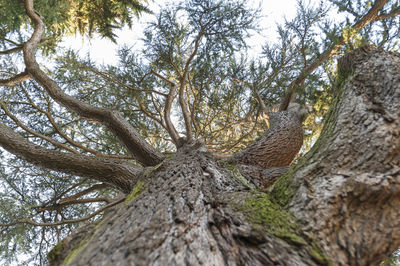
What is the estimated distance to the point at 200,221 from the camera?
904mm

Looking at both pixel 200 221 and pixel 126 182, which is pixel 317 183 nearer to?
pixel 200 221

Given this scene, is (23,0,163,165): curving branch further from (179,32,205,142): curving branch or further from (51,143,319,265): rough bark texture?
(51,143,319,265): rough bark texture

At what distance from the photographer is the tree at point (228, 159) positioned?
0.78 meters

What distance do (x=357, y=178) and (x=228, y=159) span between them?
148 centimetres

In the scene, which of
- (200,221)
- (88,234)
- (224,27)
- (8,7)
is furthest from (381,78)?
(8,7)

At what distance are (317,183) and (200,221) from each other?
0.56 metres

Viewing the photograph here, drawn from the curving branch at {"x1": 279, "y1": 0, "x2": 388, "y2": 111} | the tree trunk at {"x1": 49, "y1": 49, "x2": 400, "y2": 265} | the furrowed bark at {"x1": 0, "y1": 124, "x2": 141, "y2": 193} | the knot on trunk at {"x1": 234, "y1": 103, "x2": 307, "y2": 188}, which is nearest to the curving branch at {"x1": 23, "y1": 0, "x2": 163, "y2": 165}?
the furrowed bark at {"x1": 0, "y1": 124, "x2": 141, "y2": 193}

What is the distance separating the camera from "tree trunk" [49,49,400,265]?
2.39 feet

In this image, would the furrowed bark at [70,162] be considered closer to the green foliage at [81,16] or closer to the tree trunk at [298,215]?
the tree trunk at [298,215]

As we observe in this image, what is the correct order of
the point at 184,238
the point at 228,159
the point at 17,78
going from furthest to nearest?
1. the point at 17,78
2. the point at 228,159
3. the point at 184,238

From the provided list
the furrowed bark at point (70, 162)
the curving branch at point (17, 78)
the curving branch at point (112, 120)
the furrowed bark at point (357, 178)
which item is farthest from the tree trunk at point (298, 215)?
the curving branch at point (17, 78)

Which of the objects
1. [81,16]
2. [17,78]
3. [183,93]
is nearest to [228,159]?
[183,93]

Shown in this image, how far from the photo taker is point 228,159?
2332mm

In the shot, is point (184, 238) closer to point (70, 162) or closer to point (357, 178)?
point (357, 178)
